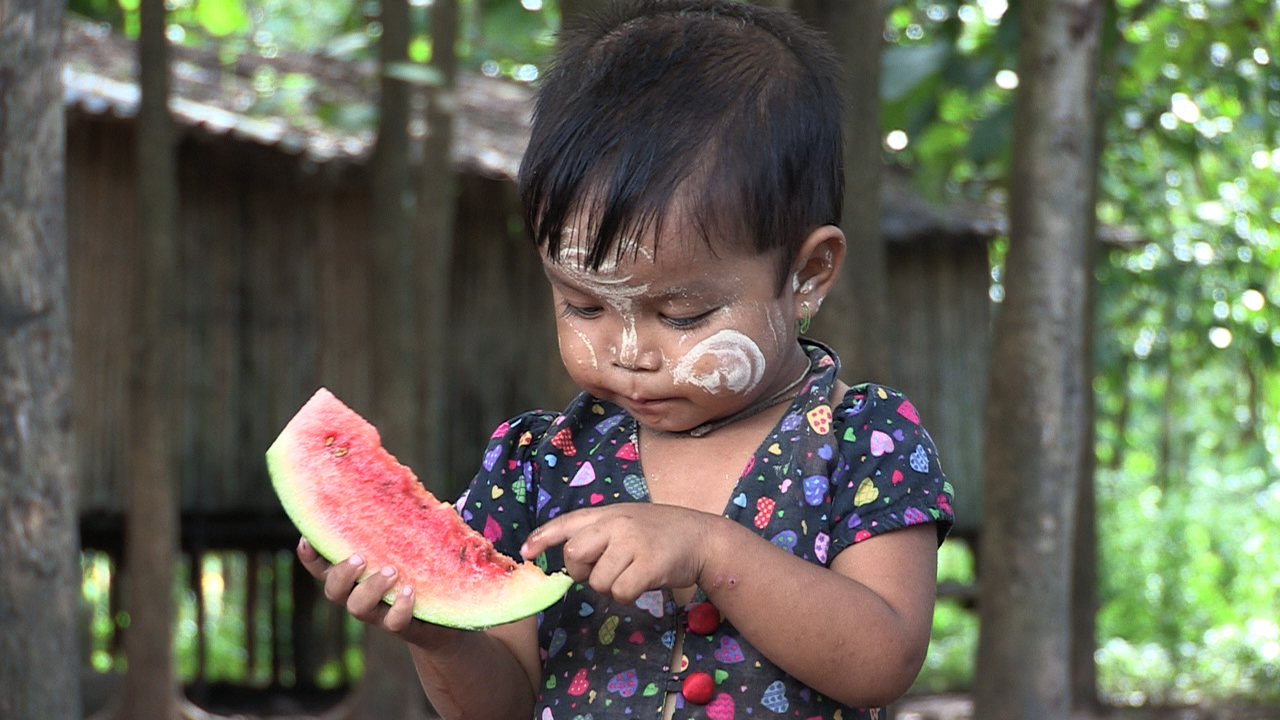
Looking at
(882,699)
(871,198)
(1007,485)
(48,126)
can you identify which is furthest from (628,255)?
(1007,485)

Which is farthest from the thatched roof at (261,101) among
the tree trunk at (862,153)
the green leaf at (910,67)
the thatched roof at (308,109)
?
the tree trunk at (862,153)

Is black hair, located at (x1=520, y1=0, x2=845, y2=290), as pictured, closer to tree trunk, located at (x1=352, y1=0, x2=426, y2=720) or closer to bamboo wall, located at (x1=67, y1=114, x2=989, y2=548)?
tree trunk, located at (x1=352, y1=0, x2=426, y2=720)

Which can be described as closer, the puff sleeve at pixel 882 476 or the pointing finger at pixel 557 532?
the pointing finger at pixel 557 532

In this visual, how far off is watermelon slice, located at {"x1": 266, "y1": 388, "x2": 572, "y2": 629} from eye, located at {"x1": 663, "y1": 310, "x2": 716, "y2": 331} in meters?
0.36

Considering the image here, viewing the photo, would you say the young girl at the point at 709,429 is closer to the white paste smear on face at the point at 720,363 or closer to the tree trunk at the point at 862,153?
the white paste smear on face at the point at 720,363

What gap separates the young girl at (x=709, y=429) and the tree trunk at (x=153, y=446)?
589cm

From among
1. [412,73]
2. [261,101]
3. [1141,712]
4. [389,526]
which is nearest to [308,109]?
[261,101]

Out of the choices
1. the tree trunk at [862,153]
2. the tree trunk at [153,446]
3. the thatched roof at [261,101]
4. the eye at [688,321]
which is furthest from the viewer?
the thatched roof at [261,101]

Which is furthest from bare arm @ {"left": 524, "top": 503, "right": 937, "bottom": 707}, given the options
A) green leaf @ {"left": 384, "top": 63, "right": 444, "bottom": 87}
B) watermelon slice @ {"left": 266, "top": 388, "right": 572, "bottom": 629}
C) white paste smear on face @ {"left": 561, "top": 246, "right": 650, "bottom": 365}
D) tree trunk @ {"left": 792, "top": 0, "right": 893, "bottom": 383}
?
green leaf @ {"left": 384, "top": 63, "right": 444, "bottom": 87}

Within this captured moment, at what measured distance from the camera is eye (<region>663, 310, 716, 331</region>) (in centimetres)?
192

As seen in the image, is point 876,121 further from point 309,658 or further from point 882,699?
point 309,658

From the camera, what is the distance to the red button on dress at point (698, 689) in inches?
73.4

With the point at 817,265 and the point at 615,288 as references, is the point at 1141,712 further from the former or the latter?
the point at 615,288

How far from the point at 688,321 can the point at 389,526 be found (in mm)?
558
